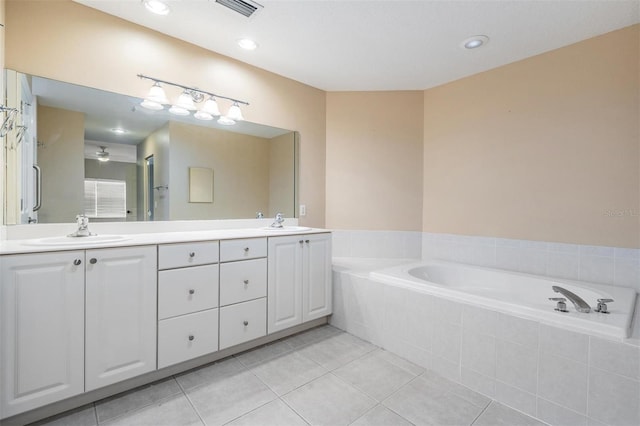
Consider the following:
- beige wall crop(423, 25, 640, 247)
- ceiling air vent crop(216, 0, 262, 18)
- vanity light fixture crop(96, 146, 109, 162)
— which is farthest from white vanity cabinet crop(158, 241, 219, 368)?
beige wall crop(423, 25, 640, 247)

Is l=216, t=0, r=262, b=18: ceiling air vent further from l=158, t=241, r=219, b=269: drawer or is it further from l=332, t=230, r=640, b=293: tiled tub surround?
l=332, t=230, r=640, b=293: tiled tub surround

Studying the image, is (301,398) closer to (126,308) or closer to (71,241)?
(126,308)

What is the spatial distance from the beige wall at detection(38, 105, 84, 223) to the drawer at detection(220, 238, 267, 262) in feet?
2.99

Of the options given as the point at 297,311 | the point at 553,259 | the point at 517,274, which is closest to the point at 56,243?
the point at 297,311

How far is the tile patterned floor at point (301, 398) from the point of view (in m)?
1.47

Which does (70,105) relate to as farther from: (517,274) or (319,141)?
(517,274)

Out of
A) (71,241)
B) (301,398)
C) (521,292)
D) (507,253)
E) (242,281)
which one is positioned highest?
(71,241)

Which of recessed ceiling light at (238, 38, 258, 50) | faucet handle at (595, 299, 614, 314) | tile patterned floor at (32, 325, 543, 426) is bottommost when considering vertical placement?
tile patterned floor at (32, 325, 543, 426)

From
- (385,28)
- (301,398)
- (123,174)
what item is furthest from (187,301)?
(385,28)

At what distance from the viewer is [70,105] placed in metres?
1.83

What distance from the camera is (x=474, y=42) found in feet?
7.25

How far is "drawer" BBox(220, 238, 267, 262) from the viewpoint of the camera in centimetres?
195

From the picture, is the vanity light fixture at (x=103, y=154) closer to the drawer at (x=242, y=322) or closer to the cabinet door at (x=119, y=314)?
the cabinet door at (x=119, y=314)

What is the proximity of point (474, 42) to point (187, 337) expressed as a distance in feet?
9.42
